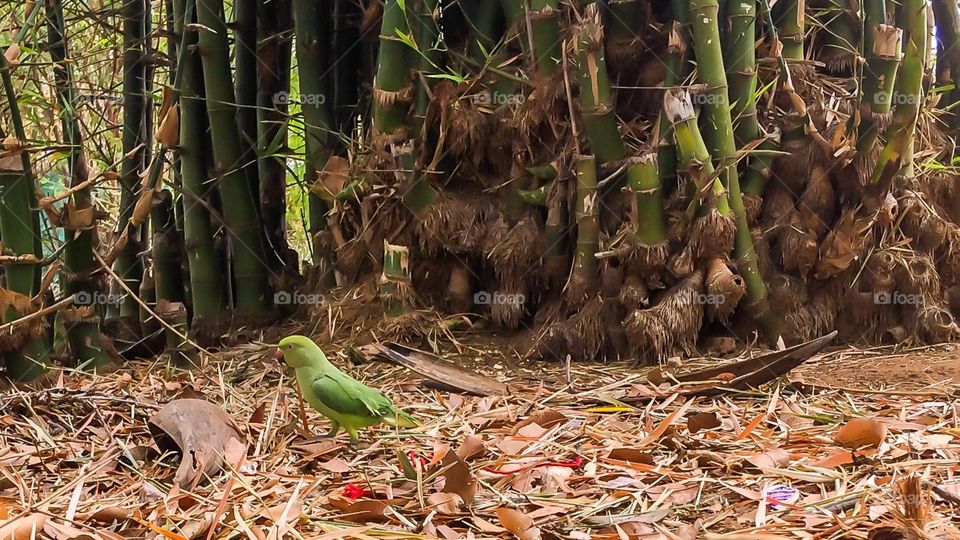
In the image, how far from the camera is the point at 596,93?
1838 mm

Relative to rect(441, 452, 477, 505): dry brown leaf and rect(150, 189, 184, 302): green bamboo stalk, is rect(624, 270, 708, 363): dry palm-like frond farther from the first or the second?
rect(150, 189, 184, 302): green bamboo stalk

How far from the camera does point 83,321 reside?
72.9 inches

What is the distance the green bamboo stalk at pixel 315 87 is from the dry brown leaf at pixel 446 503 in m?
1.42

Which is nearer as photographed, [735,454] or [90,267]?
[735,454]

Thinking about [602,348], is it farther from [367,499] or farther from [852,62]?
[367,499]

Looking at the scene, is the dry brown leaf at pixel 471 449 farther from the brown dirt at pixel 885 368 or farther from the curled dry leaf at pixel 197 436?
the brown dirt at pixel 885 368

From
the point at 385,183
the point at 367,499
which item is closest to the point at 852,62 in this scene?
the point at 385,183

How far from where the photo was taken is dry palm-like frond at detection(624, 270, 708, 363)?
180 cm

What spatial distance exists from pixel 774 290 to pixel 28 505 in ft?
5.04
